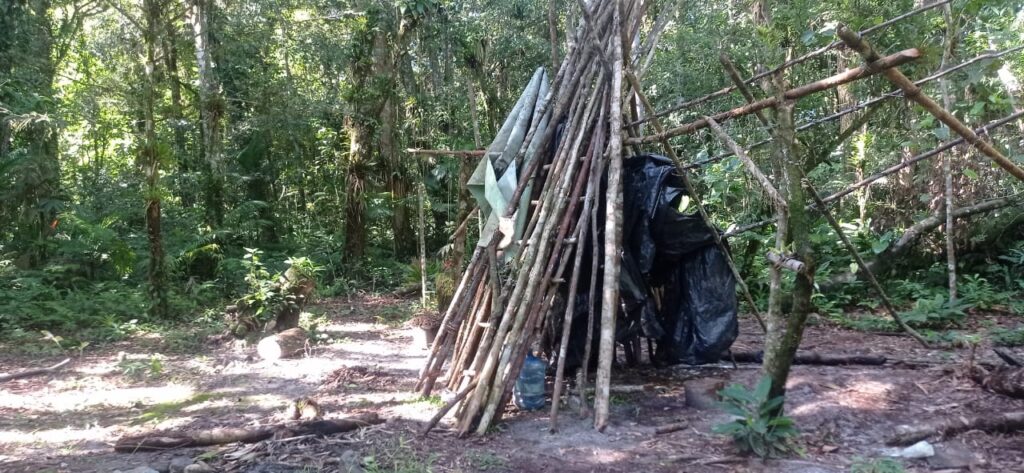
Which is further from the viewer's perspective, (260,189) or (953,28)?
(260,189)

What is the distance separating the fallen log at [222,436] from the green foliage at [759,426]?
2326 millimetres

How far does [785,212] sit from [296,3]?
980 cm

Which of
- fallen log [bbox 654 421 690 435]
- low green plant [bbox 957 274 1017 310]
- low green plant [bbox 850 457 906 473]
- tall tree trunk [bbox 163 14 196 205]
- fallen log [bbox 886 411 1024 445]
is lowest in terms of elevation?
fallen log [bbox 654 421 690 435]

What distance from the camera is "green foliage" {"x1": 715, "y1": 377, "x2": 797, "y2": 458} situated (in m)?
3.45

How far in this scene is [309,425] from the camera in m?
4.14

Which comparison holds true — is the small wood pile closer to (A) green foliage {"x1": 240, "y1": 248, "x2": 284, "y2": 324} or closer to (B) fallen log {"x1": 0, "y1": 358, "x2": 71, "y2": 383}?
(A) green foliage {"x1": 240, "y1": 248, "x2": 284, "y2": 324}

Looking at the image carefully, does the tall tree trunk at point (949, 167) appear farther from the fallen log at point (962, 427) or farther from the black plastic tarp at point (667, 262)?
the fallen log at point (962, 427)

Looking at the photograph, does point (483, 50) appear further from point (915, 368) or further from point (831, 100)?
point (915, 368)

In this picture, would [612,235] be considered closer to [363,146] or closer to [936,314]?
[936,314]

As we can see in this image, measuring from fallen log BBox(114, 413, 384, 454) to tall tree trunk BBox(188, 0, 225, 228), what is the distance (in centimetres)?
745

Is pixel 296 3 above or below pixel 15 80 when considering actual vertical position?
above

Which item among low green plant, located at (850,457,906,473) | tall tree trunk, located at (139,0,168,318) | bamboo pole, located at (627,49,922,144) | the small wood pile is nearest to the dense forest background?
tall tree trunk, located at (139,0,168,318)

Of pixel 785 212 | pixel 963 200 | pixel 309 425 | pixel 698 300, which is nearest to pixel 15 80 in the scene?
pixel 309 425

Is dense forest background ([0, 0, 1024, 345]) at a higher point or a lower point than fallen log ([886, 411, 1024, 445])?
higher
